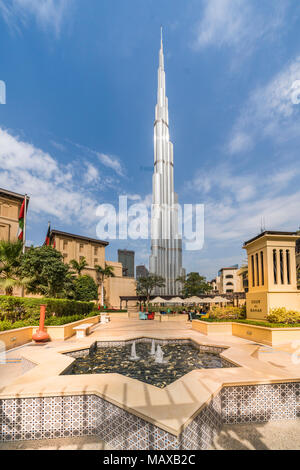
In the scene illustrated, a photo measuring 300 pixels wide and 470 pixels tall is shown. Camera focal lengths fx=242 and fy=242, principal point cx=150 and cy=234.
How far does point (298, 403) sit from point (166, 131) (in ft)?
658

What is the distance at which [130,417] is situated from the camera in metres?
3.99

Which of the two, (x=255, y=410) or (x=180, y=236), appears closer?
(x=255, y=410)

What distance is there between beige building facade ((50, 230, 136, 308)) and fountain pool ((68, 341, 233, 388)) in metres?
40.7

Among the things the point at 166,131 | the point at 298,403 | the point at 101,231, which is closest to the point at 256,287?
the point at 298,403

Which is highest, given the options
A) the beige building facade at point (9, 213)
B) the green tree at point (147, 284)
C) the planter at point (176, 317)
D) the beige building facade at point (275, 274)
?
the beige building facade at point (9, 213)

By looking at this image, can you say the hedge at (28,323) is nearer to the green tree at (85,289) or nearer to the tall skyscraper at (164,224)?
the green tree at (85,289)

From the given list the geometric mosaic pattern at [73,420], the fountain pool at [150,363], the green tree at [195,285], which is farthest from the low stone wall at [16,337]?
the green tree at [195,285]

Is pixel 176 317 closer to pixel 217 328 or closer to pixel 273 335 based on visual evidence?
pixel 217 328

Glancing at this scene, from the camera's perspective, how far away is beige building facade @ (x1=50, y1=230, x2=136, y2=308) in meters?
50.6

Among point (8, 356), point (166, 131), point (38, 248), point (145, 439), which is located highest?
point (166, 131)

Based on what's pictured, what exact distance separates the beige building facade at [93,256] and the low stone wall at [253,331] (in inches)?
1537

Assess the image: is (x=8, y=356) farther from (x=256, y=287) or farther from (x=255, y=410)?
(x=256, y=287)

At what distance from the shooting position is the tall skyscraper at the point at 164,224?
170625 millimetres

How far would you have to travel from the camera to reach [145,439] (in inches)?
147
